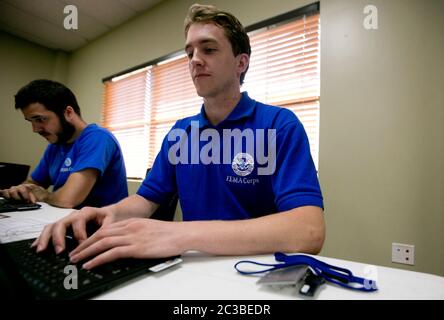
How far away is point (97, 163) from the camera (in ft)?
4.23

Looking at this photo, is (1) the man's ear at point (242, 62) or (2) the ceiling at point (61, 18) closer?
(1) the man's ear at point (242, 62)

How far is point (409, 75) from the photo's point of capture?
1322mm

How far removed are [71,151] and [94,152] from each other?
0.83 feet

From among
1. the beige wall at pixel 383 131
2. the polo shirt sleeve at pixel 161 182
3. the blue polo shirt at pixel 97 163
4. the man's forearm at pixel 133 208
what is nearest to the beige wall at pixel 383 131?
the beige wall at pixel 383 131

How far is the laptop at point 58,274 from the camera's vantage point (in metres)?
0.30

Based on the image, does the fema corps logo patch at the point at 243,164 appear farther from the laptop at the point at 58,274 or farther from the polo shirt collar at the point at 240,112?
the laptop at the point at 58,274

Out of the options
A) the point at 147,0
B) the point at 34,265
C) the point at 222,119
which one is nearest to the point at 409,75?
the point at 222,119

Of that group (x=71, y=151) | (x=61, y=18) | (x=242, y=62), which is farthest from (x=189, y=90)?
(x=61, y=18)

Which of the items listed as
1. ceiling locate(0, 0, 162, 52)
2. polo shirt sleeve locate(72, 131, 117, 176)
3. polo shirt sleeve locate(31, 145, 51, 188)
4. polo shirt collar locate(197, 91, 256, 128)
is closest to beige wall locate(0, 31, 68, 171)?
ceiling locate(0, 0, 162, 52)

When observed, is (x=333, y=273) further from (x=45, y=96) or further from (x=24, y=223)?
(x=45, y=96)

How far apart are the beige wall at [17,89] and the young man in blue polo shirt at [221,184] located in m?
3.41
